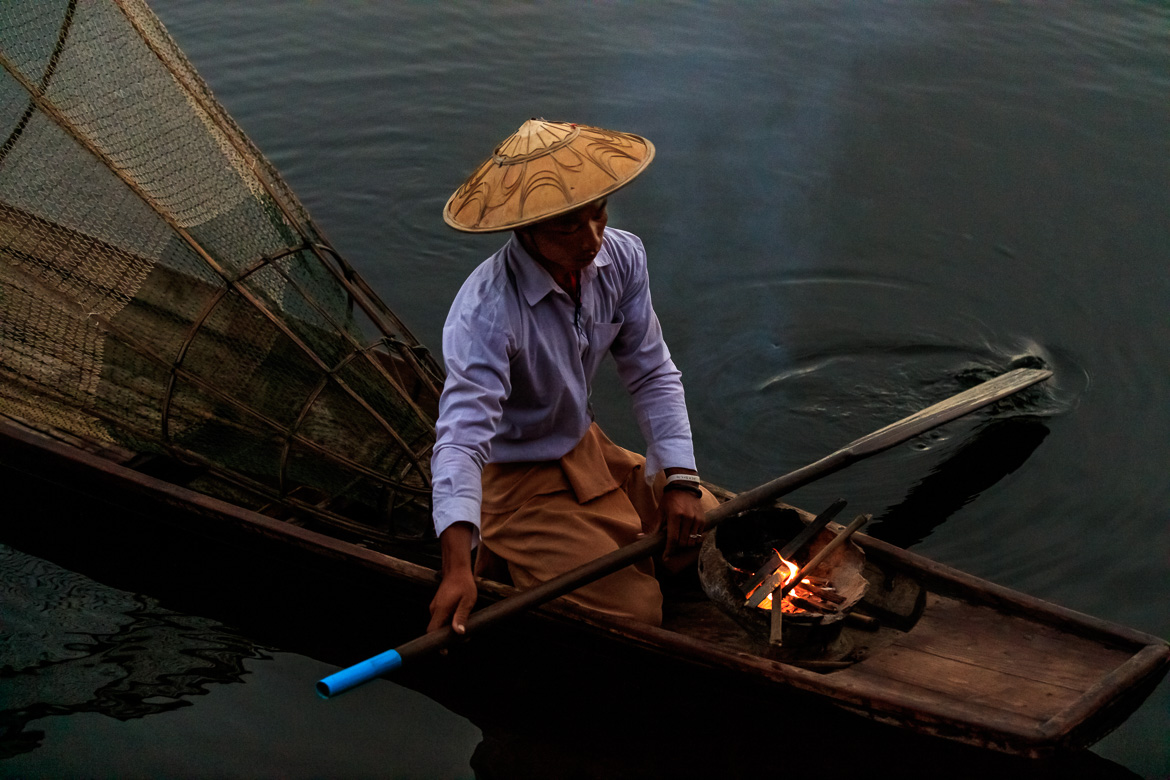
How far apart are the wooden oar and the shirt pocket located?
0.50m

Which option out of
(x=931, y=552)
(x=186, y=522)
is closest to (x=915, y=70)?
(x=931, y=552)

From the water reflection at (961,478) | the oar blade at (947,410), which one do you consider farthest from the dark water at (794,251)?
the oar blade at (947,410)

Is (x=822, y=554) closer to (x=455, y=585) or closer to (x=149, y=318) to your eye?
(x=455, y=585)

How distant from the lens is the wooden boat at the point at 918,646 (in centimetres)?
262

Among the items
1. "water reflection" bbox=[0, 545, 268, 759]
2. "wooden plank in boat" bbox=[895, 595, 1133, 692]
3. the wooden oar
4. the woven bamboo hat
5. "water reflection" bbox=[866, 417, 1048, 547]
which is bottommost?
"water reflection" bbox=[0, 545, 268, 759]

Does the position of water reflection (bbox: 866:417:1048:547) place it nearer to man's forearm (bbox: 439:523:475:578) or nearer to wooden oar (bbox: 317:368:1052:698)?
wooden oar (bbox: 317:368:1052:698)

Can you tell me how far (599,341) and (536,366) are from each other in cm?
→ 24

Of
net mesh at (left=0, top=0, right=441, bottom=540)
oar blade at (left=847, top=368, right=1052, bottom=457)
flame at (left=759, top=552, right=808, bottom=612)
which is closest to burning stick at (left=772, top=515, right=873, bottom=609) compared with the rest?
flame at (left=759, top=552, right=808, bottom=612)

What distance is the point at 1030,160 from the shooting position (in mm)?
6320

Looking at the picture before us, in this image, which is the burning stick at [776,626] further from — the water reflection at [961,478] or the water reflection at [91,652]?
the water reflection at [91,652]

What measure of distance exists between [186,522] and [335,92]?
4.72 m

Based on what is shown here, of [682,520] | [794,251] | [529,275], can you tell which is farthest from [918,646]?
[794,251]

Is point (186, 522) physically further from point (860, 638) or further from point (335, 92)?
point (335, 92)

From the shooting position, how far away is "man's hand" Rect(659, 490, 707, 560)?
9.20 feet
